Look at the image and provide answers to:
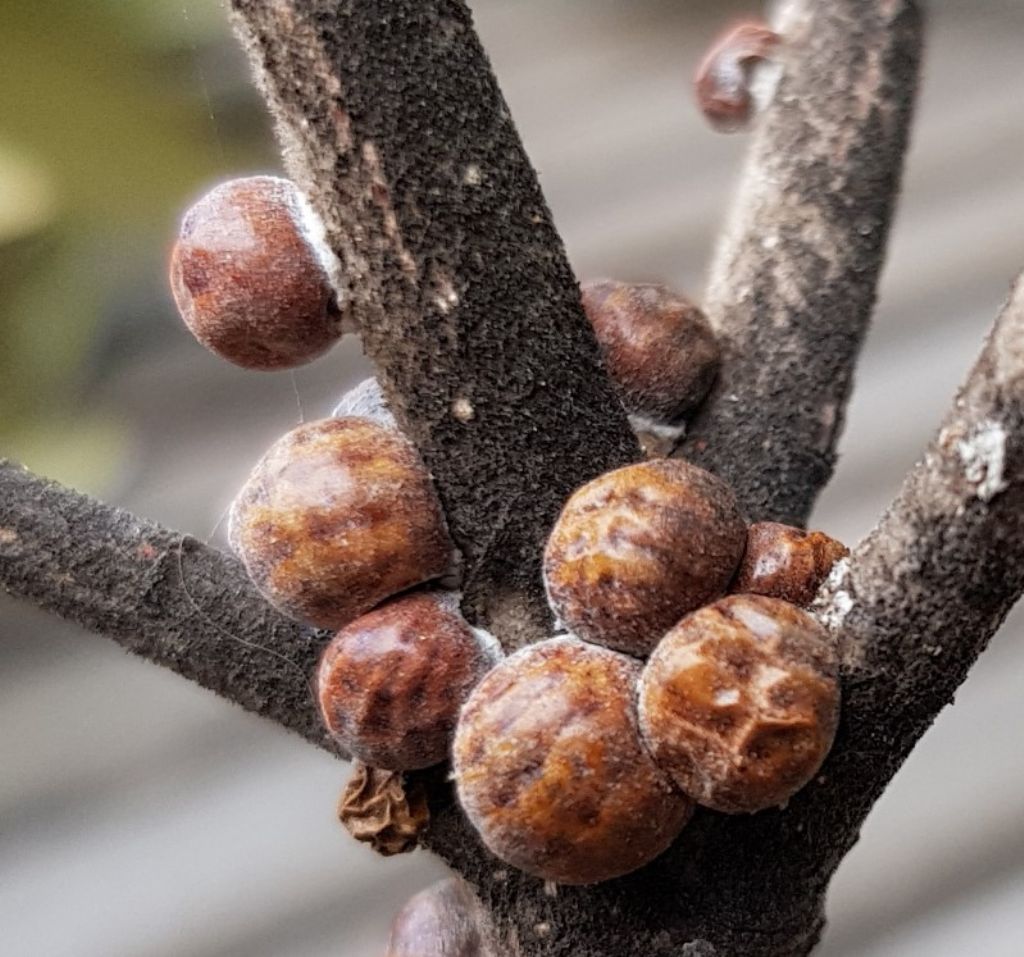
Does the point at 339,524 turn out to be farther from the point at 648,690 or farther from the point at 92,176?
the point at 92,176

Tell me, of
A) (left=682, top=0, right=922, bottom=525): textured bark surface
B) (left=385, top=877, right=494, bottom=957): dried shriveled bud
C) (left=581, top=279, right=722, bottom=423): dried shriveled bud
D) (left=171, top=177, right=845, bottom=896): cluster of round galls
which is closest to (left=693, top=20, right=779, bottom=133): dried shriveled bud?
(left=682, top=0, right=922, bottom=525): textured bark surface

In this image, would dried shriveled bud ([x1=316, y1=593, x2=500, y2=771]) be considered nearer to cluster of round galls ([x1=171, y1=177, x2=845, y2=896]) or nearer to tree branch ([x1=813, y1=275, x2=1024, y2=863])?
cluster of round galls ([x1=171, y1=177, x2=845, y2=896])

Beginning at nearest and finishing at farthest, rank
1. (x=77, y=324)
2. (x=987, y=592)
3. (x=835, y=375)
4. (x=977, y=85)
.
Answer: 1. (x=987, y=592)
2. (x=835, y=375)
3. (x=77, y=324)
4. (x=977, y=85)

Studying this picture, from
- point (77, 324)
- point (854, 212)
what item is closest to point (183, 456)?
point (77, 324)

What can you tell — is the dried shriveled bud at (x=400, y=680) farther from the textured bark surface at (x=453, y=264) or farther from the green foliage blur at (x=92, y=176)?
the green foliage blur at (x=92, y=176)

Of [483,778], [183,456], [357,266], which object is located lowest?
[183,456]

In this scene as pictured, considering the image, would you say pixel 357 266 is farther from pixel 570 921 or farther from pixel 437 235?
pixel 570 921

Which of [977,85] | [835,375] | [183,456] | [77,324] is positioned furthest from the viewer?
[977,85]

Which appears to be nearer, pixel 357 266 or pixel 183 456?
pixel 357 266
